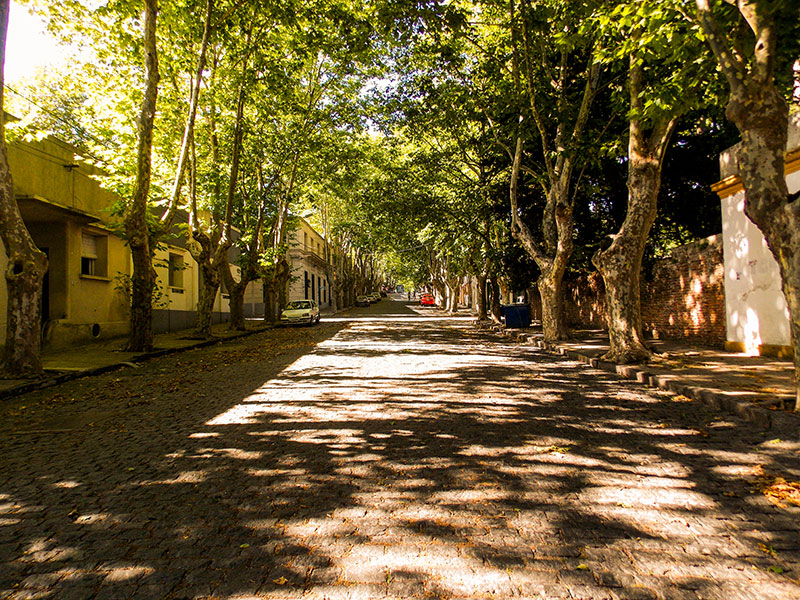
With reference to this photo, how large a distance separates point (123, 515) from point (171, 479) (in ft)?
2.18

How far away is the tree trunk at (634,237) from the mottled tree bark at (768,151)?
13.5ft

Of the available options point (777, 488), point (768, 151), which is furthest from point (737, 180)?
point (777, 488)

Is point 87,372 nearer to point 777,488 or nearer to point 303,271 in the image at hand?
point 777,488

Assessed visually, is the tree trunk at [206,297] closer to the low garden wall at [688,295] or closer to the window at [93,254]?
the window at [93,254]

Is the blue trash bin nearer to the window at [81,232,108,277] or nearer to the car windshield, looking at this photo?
the car windshield

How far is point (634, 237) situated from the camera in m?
10.1

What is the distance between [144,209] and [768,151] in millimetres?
12820

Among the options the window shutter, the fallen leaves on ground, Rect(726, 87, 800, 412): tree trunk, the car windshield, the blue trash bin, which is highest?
the window shutter

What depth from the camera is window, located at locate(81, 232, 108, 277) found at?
1659 cm

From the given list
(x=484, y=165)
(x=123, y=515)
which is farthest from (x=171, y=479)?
(x=484, y=165)

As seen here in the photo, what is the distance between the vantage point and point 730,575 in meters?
2.56

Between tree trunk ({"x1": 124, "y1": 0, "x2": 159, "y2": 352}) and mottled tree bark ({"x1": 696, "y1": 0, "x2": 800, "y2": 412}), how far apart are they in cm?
1193

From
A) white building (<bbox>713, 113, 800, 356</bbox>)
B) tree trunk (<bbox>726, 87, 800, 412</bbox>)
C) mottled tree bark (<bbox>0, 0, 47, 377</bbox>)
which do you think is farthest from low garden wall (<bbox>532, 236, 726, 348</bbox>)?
mottled tree bark (<bbox>0, 0, 47, 377</bbox>)

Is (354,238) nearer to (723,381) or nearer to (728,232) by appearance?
(728,232)
